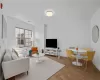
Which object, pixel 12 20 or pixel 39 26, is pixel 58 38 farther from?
pixel 12 20

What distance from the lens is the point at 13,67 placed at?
2.42 m

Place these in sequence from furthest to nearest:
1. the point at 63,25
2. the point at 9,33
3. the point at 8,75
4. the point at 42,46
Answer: the point at 42,46 < the point at 63,25 < the point at 9,33 < the point at 8,75

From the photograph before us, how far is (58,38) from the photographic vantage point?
241 inches

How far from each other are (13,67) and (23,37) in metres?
4.36

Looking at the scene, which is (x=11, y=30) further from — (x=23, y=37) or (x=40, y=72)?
(x=40, y=72)

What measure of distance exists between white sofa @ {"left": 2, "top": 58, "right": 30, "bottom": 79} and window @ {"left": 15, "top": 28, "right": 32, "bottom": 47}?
140 inches

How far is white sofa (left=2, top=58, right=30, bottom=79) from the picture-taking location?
2275mm

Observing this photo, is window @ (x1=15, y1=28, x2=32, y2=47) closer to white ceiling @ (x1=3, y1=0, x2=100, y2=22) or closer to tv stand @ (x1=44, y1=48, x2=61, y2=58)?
tv stand @ (x1=44, y1=48, x2=61, y2=58)

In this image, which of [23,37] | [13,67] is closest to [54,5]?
[13,67]

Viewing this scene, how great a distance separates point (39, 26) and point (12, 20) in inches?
97.4

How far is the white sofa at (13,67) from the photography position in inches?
89.6

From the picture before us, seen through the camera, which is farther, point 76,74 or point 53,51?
point 53,51

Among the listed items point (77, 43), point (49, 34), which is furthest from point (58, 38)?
point (77, 43)

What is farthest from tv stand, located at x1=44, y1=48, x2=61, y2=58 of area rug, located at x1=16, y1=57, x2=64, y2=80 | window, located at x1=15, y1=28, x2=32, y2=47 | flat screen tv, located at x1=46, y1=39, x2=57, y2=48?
area rug, located at x1=16, y1=57, x2=64, y2=80
